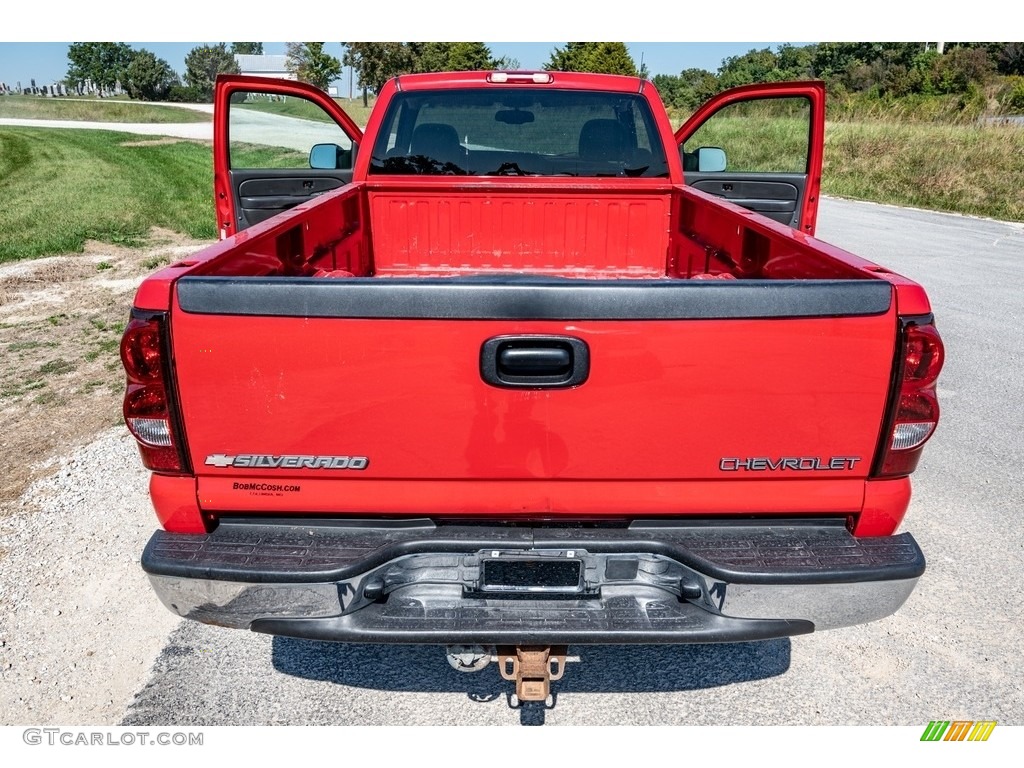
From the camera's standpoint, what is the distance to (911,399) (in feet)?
7.23

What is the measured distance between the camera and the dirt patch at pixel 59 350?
4867mm

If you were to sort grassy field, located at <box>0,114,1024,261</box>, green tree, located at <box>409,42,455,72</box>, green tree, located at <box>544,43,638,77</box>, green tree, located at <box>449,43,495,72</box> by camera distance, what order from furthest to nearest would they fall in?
green tree, located at <box>409,42,455,72</box>, green tree, located at <box>449,43,495,72</box>, green tree, located at <box>544,43,638,77</box>, grassy field, located at <box>0,114,1024,261</box>

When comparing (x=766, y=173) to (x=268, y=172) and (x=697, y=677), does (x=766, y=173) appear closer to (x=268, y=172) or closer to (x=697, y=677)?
(x=268, y=172)

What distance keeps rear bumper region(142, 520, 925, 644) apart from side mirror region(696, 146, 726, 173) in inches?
143

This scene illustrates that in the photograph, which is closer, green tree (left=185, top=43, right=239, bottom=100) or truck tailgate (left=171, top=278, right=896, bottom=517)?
truck tailgate (left=171, top=278, right=896, bottom=517)

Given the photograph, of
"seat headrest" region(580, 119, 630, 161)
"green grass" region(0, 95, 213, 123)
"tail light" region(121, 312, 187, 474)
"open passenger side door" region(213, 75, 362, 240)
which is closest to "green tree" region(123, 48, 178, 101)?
"green grass" region(0, 95, 213, 123)

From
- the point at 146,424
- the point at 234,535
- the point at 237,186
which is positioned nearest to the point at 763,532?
the point at 234,535

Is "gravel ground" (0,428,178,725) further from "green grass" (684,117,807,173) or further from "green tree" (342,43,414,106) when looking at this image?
"green tree" (342,43,414,106)

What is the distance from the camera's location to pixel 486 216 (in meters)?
4.57

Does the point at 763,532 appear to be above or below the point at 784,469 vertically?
below

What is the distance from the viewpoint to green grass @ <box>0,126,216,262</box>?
1167 cm

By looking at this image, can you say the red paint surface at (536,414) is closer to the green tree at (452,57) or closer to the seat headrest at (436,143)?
the seat headrest at (436,143)

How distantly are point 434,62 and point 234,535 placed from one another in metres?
53.7
